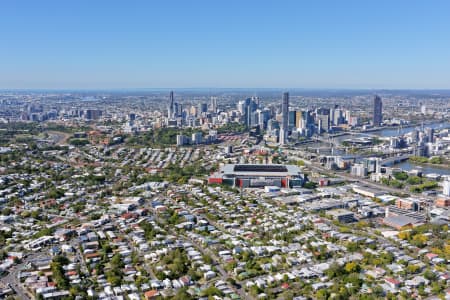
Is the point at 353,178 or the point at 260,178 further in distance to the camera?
the point at 353,178

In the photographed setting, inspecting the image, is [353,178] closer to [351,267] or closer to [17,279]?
[351,267]

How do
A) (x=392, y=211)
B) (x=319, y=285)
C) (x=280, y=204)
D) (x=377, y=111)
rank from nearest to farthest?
(x=319, y=285)
(x=392, y=211)
(x=280, y=204)
(x=377, y=111)

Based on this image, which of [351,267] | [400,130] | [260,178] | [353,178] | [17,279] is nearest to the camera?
[17,279]

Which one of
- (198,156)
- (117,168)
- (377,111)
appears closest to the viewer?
(117,168)

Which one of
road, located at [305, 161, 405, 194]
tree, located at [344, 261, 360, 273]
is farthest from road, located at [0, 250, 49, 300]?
road, located at [305, 161, 405, 194]

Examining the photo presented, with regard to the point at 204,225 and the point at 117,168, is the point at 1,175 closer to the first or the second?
the point at 117,168

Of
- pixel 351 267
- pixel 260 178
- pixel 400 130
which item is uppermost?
pixel 400 130

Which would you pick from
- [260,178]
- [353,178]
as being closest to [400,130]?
[353,178]

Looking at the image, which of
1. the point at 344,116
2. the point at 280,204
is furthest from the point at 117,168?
the point at 344,116

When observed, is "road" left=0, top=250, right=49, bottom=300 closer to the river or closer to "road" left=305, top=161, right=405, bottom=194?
"road" left=305, top=161, right=405, bottom=194

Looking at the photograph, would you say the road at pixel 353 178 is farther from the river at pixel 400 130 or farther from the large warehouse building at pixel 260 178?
the river at pixel 400 130

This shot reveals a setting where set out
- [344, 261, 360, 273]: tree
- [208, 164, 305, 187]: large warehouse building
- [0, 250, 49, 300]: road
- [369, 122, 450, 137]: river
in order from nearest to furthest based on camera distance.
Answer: [0, 250, 49, 300]: road
[344, 261, 360, 273]: tree
[208, 164, 305, 187]: large warehouse building
[369, 122, 450, 137]: river
